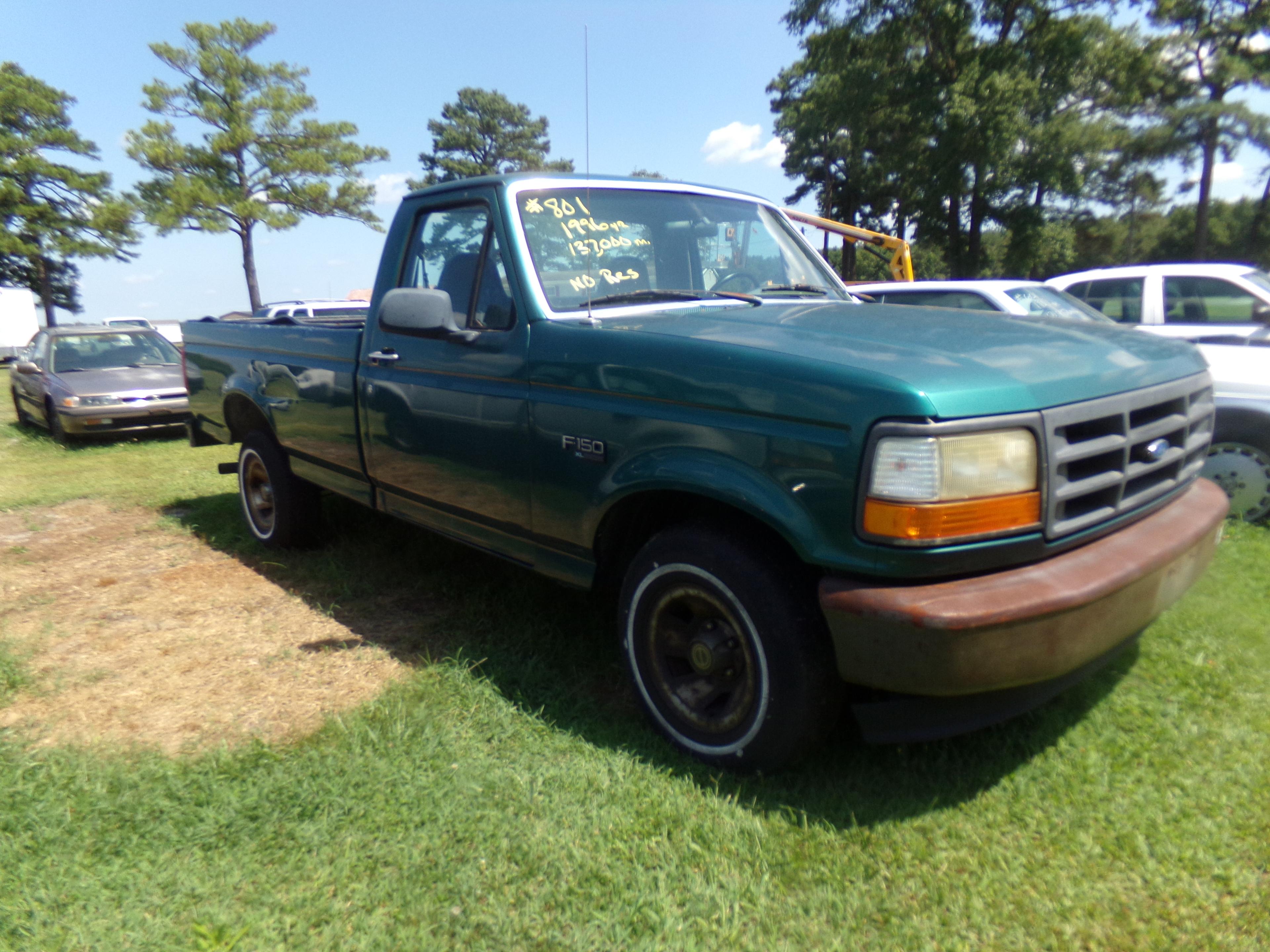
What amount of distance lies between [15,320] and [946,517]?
130 ft

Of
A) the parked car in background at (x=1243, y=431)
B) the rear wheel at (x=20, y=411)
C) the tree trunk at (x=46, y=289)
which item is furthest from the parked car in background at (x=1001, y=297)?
the tree trunk at (x=46, y=289)

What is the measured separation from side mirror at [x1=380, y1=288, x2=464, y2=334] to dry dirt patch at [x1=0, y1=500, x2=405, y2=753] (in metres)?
1.44

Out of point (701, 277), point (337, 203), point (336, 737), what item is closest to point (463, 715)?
point (336, 737)

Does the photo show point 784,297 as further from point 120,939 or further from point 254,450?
point 254,450

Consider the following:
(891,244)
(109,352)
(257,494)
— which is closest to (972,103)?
(891,244)

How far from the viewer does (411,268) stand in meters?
3.91

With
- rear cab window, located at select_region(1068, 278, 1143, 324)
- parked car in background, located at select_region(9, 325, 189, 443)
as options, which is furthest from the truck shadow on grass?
rear cab window, located at select_region(1068, 278, 1143, 324)

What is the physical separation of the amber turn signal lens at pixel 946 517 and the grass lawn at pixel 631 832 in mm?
910

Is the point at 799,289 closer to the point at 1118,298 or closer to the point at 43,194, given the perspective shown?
the point at 1118,298

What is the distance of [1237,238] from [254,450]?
53.5 meters

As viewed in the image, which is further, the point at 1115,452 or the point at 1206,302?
the point at 1206,302

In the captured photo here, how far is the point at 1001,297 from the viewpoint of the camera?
6.82m

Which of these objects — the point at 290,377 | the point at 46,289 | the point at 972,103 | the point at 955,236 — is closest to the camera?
the point at 290,377

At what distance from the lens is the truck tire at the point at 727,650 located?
2.43m
